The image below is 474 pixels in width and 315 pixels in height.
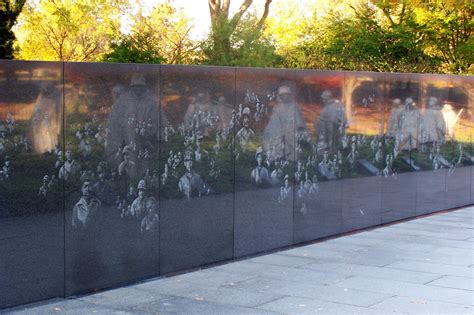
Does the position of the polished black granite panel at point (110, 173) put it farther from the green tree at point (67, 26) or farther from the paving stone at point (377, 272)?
the green tree at point (67, 26)

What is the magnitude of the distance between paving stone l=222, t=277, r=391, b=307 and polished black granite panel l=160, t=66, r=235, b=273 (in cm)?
99

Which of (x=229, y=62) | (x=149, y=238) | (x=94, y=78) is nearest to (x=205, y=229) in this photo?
(x=149, y=238)

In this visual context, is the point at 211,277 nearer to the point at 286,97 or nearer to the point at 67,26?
the point at 286,97

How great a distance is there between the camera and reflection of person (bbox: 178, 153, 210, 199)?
9.58 metres

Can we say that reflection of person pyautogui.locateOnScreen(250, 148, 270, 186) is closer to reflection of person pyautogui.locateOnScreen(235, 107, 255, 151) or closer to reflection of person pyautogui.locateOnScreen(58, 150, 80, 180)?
reflection of person pyautogui.locateOnScreen(235, 107, 255, 151)

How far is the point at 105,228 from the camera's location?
8602mm

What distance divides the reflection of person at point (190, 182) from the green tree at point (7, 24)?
688cm

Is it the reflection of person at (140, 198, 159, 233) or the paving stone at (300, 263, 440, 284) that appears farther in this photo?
the paving stone at (300, 263, 440, 284)

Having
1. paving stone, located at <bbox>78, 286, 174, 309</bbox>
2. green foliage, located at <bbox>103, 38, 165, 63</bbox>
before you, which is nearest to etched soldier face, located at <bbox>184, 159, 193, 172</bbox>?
paving stone, located at <bbox>78, 286, 174, 309</bbox>

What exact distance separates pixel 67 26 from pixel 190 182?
14512 millimetres

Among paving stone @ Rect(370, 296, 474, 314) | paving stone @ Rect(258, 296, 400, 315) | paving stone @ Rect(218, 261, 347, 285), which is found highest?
paving stone @ Rect(218, 261, 347, 285)

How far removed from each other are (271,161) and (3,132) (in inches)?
177

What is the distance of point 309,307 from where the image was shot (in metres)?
7.91

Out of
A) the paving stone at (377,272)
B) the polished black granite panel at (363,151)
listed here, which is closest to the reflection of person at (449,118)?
the polished black granite panel at (363,151)
